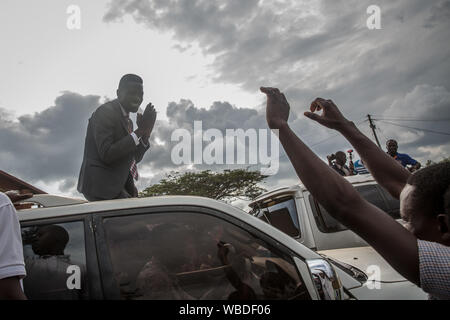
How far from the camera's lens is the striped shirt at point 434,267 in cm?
98

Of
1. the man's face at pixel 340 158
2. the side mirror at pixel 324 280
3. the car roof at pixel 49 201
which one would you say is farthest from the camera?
the man's face at pixel 340 158

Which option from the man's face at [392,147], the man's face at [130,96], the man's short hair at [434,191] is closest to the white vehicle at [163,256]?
the man's short hair at [434,191]

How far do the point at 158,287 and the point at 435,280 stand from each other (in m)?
1.06

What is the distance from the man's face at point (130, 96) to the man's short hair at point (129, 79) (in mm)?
26

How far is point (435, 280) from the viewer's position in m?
0.99

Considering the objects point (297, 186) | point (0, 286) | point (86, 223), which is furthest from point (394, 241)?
point (297, 186)

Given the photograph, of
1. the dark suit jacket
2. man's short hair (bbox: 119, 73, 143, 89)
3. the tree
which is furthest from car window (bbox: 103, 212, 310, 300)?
the tree

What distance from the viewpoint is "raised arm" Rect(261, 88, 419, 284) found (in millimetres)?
989

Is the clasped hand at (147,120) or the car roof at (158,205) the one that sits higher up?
the clasped hand at (147,120)

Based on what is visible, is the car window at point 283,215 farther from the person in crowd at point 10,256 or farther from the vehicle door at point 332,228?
the person in crowd at point 10,256

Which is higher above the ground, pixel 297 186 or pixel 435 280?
pixel 297 186

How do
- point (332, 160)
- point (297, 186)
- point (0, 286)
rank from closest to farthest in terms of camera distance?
point (0, 286), point (297, 186), point (332, 160)

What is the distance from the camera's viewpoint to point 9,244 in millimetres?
1271
